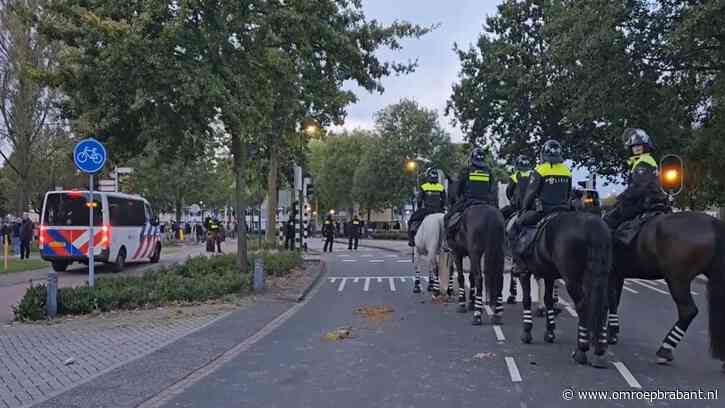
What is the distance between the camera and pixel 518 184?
10906 mm

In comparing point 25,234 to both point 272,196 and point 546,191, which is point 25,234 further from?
point 546,191

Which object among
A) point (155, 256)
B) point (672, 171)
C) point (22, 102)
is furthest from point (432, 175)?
point (22, 102)

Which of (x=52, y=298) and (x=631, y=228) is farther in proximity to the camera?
(x=52, y=298)

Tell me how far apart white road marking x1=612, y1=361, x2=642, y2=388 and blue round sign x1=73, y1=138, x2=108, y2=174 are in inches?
371

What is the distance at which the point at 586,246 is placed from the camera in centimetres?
814

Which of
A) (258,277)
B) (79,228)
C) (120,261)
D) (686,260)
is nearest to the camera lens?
(686,260)

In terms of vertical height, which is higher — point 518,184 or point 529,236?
point 518,184

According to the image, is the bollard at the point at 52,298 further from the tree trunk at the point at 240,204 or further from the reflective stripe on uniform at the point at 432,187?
the reflective stripe on uniform at the point at 432,187

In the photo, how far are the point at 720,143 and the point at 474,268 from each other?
37.1ft

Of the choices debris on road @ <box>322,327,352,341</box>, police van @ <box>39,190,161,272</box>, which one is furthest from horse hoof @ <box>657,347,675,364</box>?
police van @ <box>39,190,161,272</box>

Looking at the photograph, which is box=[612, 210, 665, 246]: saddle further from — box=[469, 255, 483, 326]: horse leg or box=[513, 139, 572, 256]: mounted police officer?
box=[469, 255, 483, 326]: horse leg

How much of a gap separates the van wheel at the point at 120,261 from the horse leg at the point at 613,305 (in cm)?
1876

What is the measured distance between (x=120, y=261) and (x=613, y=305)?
19.1 m

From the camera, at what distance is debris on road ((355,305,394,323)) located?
12.3 meters
